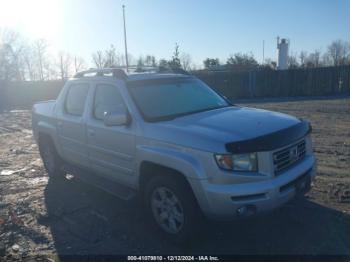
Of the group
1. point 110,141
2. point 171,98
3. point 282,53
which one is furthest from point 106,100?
point 282,53

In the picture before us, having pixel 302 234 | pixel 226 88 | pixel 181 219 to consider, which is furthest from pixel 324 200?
pixel 226 88

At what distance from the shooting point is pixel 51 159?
6.98 metres

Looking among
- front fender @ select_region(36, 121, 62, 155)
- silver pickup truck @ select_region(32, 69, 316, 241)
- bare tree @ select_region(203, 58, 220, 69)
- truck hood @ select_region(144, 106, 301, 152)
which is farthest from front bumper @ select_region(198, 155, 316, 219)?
bare tree @ select_region(203, 58, 220, 69)

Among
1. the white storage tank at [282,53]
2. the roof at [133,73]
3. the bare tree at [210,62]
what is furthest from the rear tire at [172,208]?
the bare tree at [210,62]

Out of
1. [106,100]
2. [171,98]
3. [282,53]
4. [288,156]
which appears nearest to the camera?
[288,156]

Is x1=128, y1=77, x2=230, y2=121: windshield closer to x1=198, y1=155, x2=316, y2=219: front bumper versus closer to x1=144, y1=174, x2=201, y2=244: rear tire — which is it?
x1=144, y1=174, x2=201, y2=244: rear tire

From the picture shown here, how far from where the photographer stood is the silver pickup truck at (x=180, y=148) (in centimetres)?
367

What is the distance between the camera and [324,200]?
17.2 ft

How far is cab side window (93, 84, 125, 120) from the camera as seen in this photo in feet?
16.2

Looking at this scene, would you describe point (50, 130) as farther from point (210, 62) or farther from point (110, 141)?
point (210, 62)

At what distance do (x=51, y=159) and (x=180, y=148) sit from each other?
154 inches

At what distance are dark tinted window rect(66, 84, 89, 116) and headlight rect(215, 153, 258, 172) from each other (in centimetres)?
285

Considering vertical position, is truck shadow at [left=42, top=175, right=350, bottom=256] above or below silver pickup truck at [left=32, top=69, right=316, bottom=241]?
below

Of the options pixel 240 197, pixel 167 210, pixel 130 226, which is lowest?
pixel 130 226
